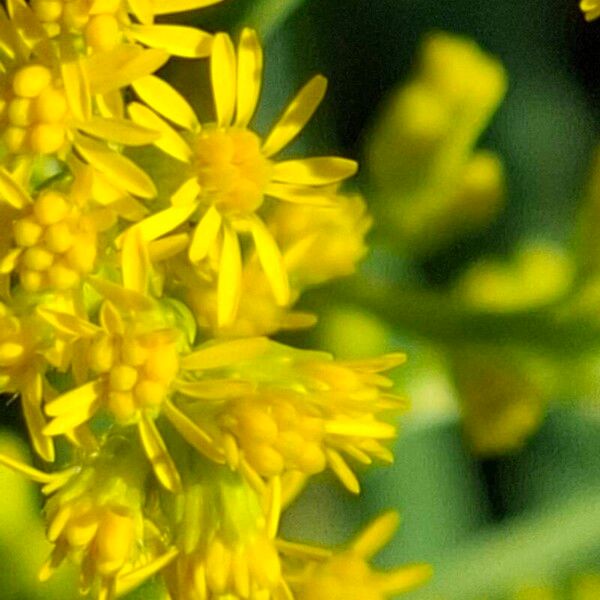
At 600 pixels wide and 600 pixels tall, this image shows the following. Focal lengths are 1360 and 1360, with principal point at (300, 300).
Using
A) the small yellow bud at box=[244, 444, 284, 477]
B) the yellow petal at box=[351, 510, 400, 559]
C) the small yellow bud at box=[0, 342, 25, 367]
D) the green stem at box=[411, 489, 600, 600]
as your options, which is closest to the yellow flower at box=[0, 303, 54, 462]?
the small yellow bud at box=[0, 342, 25, 367]

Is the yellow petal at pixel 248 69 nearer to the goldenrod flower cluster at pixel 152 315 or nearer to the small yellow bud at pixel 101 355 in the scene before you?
the goldenrod flower cluster at pixel 152 315

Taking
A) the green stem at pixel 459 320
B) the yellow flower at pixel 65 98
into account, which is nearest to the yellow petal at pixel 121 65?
the yellow flower at pixel 65 98

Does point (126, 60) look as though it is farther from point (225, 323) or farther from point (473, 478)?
point (473, 478)

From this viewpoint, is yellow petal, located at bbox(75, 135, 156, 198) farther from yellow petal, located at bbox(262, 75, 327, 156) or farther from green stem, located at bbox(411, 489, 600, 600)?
green stem, located at bbox(411, 489, 600, 600)

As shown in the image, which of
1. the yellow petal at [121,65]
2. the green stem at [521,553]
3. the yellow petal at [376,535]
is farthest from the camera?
the green stem at [521,553]

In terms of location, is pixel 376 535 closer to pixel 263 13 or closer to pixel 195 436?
pixel 195 436

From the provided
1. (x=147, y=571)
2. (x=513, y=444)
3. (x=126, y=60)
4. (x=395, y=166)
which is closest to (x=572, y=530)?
(x=513, y=444)

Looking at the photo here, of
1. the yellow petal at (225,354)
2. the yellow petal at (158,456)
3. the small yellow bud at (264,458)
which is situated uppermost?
the yellow petal at (225,354)
